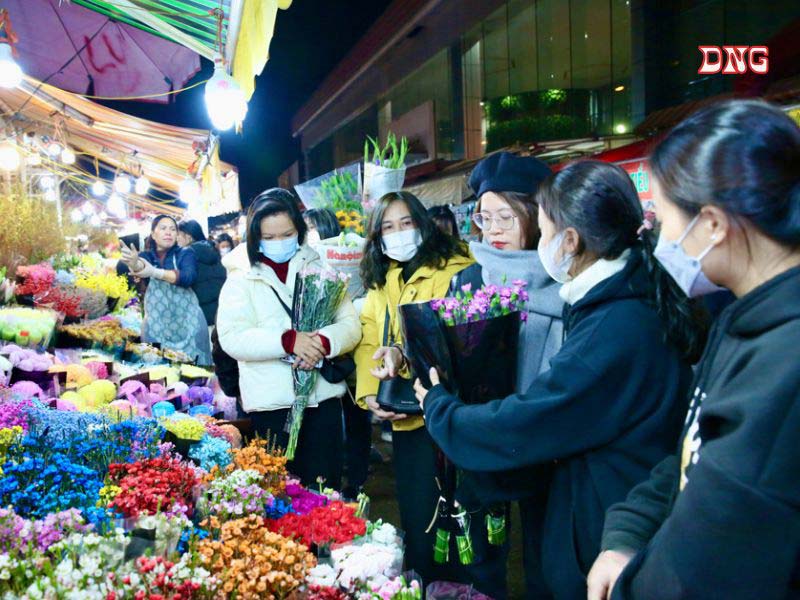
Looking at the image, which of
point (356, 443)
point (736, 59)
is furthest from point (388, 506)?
point (736, 59)

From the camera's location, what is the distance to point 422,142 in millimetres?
19219

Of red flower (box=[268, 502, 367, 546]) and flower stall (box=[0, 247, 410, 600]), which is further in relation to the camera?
red flower (box=[268, 502, 367, 546])

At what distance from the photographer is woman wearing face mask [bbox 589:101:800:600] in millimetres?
985

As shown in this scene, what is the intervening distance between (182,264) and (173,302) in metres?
0.38

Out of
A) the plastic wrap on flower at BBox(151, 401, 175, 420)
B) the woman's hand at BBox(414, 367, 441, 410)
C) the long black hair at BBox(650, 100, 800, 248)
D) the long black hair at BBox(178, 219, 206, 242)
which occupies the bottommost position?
the plastic wrap on flower at BBox(151, 401, 175, 420)

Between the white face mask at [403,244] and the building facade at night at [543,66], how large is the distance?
7.95 metres

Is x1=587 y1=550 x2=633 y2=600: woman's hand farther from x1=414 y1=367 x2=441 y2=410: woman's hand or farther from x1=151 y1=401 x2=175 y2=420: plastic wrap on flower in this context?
x1=151 y1=401 x2=175 y2=420: plastic wrap on flower

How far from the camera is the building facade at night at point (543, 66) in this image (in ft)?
40.1

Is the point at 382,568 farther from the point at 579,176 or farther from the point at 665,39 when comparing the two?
the point at 665,39

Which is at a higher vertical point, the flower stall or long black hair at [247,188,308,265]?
long black hair at [247,188,308,265]

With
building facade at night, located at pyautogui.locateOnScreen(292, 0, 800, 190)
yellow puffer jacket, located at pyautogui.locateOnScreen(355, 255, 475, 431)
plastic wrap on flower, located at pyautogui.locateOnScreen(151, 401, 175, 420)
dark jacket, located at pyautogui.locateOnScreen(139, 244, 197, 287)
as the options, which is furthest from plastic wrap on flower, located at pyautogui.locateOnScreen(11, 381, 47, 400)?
building facade at night, located at pyautogui.locateOnScreen(292, 0, 800, 190)

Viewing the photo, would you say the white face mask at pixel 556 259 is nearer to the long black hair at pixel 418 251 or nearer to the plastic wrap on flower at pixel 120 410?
the long black hair at pixel 418 251

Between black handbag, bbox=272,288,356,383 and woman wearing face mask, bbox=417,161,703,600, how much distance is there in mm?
1460

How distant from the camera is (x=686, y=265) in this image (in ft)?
4.11
